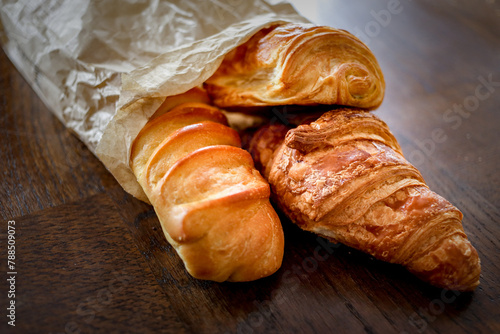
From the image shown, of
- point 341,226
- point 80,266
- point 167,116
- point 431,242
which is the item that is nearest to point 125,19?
point 167,116

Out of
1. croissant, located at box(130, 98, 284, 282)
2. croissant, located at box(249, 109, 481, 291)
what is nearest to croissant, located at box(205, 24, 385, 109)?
croissant, located at box(249, 109, 481, 291)

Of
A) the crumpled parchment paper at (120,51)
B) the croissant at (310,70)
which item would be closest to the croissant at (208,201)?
the crumpled parchment paper at (120,51)

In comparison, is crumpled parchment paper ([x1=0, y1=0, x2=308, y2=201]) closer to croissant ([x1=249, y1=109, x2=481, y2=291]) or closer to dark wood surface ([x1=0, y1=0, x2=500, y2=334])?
dark wood surface ([x1=0, y1=0, x2=500, y2=334])

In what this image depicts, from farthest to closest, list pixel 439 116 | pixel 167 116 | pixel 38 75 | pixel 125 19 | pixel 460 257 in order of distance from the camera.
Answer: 1. pixel 439 116
2. pixel 38 75
3. pixel 125 19
4. pixel 167 116
5. pixel 460 257

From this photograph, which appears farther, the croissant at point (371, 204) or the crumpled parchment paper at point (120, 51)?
the crumpled parchment paper at point (120, 51)

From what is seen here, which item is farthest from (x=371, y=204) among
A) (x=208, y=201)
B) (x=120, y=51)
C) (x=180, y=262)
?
(x=120, y=51)

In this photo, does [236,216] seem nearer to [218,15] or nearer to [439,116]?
[218,15]

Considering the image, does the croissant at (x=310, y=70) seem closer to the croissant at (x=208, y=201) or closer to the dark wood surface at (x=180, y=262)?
the croissant at (x=208, y=201)
